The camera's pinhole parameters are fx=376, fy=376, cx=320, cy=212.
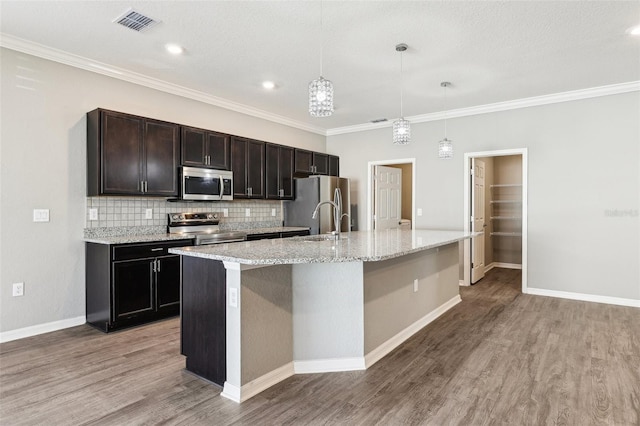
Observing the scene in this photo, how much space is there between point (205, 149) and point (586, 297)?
5.07m

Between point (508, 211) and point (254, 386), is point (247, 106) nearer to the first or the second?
point (254, 386)

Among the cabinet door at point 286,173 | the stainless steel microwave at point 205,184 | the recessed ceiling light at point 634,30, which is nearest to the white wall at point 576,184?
the recessed ceiling light at point 634,30

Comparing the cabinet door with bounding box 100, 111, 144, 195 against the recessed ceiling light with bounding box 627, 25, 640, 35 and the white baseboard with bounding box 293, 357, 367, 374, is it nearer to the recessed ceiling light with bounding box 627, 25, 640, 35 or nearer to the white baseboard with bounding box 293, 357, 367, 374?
the white baseboard with bounding box 293, 357, 367, 374

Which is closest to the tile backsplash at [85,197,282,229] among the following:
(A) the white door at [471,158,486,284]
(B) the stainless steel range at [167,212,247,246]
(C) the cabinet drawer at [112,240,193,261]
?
(B) the stainless steel range at [167,212,247,246]

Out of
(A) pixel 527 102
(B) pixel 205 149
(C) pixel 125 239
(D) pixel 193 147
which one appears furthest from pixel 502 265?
(C) pixel 125 239

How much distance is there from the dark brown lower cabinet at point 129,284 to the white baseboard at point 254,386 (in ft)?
5.70

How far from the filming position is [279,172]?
5645mm

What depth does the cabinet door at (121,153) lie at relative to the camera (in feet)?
12.0

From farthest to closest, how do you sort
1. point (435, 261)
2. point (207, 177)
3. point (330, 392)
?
1. point (207, 177)
2. point (435, 261)
3. point (330, 392)

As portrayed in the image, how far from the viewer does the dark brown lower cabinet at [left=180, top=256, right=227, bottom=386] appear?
2406 millimetres

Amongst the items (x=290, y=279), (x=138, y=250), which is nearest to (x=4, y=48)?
(x=138, y=250)

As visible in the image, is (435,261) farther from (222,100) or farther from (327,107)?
(222,100)

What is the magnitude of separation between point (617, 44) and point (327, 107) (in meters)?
2.84

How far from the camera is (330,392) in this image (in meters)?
2.37
